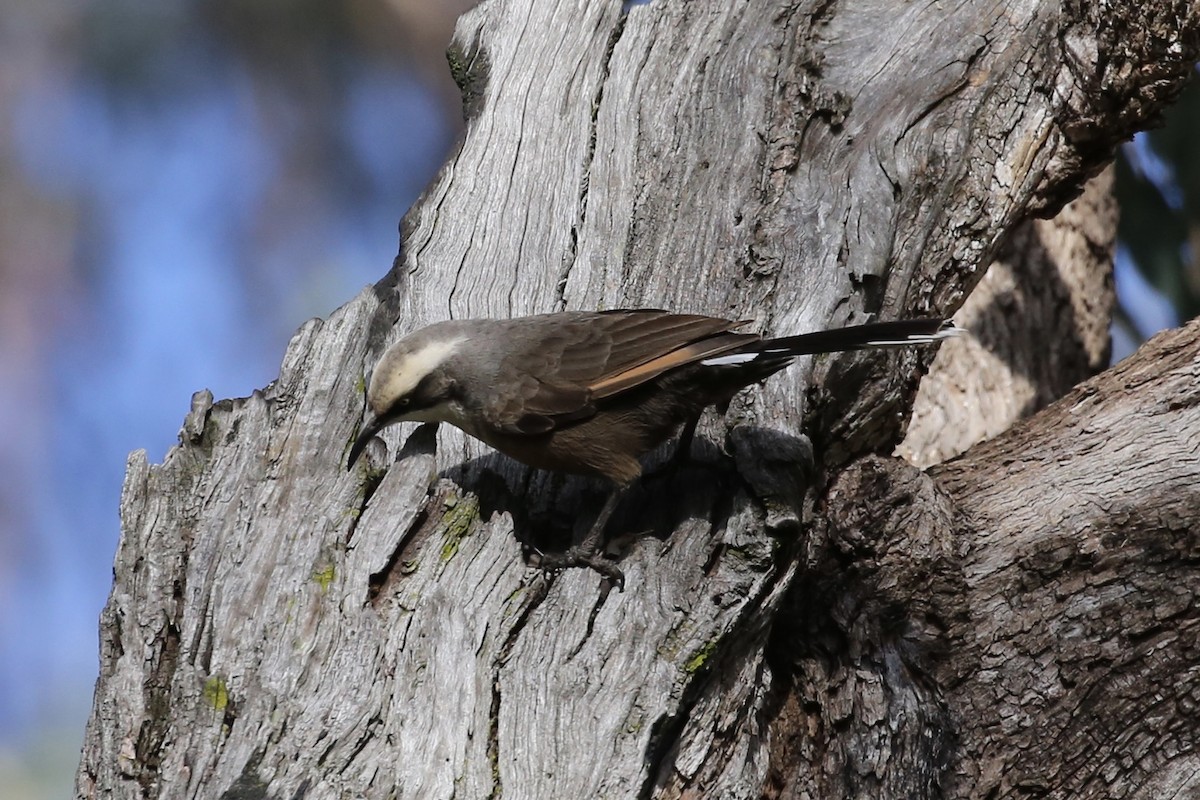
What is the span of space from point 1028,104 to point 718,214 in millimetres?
1298

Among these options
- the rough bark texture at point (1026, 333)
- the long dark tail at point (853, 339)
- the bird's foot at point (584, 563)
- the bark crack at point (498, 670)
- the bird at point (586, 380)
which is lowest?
the bark crack at point (498, 670)

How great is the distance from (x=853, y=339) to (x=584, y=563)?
1.09 meters

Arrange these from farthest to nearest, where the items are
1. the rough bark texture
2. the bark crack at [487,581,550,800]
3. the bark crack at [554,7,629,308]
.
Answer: the rough bark texture → the bark crack at [554,7,629,308] → the bark crack at [487,581,550,800]

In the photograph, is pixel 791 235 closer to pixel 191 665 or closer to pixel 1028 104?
pixel 1028 104

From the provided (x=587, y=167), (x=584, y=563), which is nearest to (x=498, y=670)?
(x=584, y=563)

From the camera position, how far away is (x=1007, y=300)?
22.5ft

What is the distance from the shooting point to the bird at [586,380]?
3797mm

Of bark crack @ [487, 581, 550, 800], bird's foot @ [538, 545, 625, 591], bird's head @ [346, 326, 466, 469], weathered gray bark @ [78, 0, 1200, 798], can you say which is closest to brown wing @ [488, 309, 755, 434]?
bird's head @ [346, 326, 466, 469]

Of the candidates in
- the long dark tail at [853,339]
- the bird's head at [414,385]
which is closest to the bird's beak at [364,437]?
the bird's head at [414,385]

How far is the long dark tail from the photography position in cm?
367

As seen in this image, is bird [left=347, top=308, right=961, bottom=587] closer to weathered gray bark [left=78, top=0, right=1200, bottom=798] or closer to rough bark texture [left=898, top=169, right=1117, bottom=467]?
weathered gray bark [left=78, top=0, right=1200, bottom=798]

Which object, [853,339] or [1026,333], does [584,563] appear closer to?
[853,339]

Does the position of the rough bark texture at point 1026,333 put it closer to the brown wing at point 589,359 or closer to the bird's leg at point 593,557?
the brown wing at point 589,359

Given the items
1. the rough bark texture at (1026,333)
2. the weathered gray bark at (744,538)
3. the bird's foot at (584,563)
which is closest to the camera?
the weathered gray bark at (744,538)
